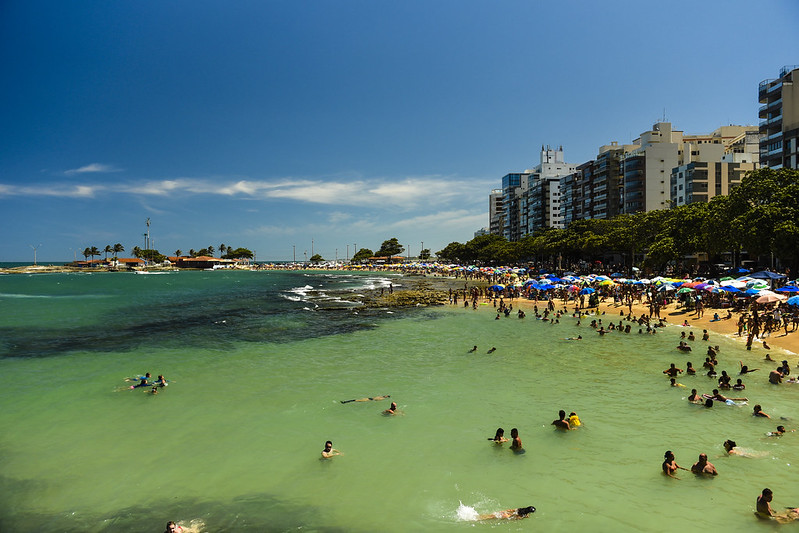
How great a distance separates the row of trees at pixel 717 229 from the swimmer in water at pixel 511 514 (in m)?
35.9

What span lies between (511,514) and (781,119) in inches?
2720

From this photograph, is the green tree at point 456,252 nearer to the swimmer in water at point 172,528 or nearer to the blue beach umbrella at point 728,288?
the blue beach umbrella at point 728,288

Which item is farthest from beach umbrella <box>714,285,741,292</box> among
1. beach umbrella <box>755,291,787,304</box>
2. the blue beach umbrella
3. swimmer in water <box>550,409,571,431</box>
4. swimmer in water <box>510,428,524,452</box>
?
swimmer in water <box>510,428,524,452</box>

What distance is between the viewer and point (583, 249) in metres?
74.2

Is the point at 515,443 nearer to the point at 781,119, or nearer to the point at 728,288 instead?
the point at 728,288

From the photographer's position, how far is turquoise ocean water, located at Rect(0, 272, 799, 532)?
34.9 ft

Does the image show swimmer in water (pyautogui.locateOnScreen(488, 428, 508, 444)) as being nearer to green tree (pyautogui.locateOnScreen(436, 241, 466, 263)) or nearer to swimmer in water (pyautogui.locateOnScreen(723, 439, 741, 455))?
swimmer in water (pyautogui.locateOnScreen(723, 439, 741, 455))

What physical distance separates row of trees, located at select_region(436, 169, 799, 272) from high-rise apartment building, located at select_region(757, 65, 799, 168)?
12111mm

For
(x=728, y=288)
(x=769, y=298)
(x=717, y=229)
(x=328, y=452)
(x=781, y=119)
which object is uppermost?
(x=781, y=119)

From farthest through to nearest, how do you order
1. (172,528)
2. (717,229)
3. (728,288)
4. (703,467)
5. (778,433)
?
1. (717,229)
2. (728,288)
3. (778,433)
4. (703,467)
5. (172,528)

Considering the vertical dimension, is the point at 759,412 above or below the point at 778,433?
above

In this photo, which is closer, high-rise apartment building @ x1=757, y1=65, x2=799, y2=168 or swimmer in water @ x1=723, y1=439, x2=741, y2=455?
swimmer in water @ x1=723, y1=439, x2=741, y2=455

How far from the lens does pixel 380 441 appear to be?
14.4 metres

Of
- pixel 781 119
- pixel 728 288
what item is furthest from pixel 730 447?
pixel 781 119
